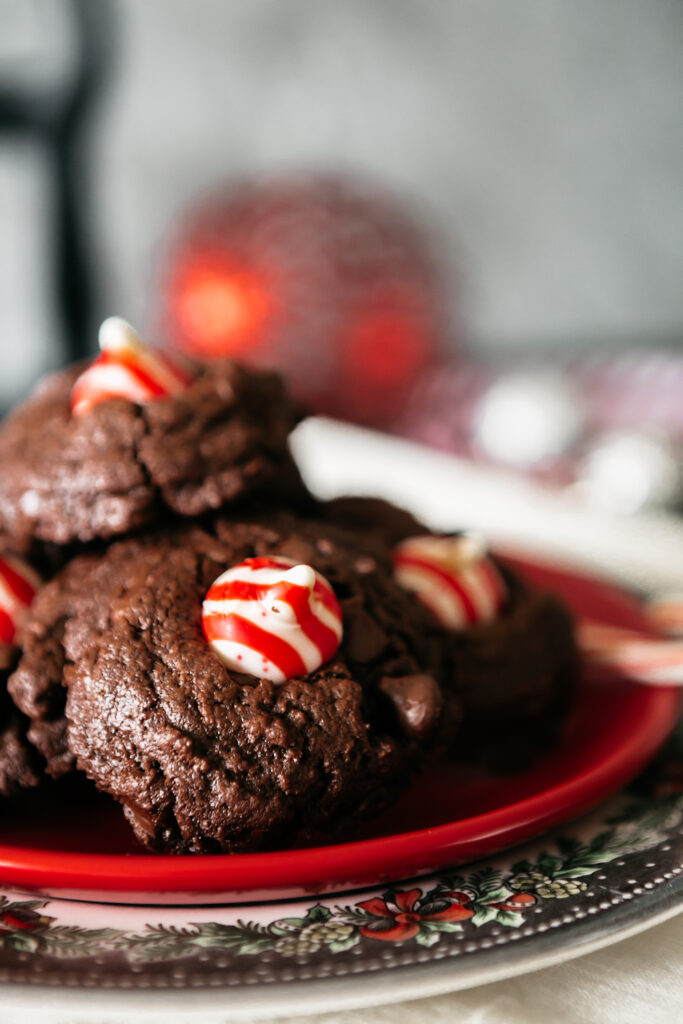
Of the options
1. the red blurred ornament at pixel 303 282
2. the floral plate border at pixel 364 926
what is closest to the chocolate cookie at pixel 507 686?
the floral plate border at pixel 364 926

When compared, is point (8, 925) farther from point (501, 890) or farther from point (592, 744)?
point (592, 744)

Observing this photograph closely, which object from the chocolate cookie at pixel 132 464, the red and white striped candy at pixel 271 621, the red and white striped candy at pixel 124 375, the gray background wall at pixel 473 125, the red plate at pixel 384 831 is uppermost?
the gray background wall at pixel 473 125

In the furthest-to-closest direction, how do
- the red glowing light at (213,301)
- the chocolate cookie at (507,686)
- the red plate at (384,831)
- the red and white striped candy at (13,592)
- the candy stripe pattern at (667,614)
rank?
the red glowing light at (213,301), the candy stripe pattern at (667,614), the chocolate cookie at (507,686), the red and white striped candy at (13,592), the red plate at (384,831)

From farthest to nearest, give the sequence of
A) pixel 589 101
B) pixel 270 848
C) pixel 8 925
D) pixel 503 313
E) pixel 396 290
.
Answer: pixel 503 313
pixel 589 101
pixel 396 290
pixel 270 848
pixel 8 925

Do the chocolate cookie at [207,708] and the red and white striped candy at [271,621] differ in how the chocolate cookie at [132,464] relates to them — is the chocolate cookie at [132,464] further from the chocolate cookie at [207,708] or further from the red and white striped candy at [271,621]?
the red and white striped candy at [271,621]

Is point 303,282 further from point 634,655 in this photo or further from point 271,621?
point 271,621

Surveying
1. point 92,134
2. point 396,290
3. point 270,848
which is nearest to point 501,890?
point 270,848

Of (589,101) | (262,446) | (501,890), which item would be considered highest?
(589,101)
